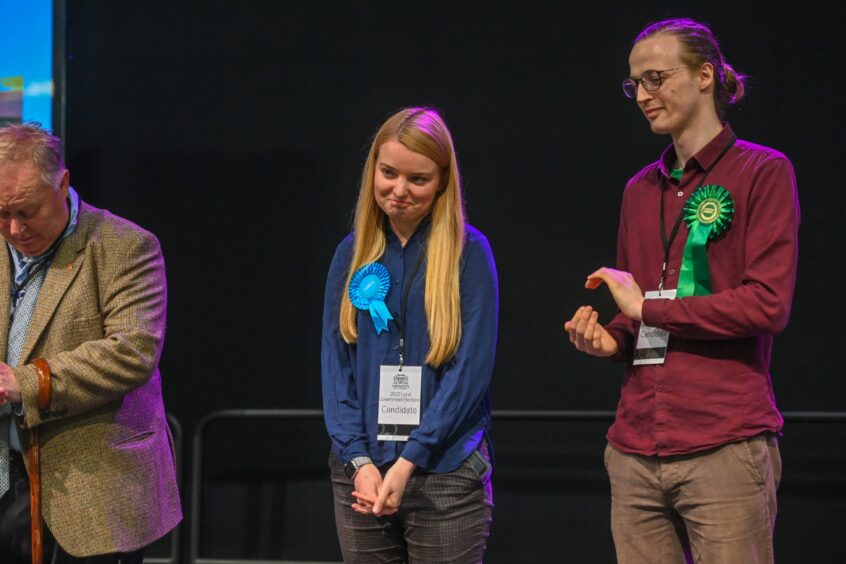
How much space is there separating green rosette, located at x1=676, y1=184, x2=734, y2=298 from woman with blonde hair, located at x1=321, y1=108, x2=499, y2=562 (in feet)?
1.50

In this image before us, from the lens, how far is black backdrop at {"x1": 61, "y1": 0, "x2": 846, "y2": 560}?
3730 mm

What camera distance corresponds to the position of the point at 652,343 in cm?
223

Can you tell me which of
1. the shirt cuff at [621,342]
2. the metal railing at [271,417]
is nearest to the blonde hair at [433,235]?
the shirt cuff at [621,342]

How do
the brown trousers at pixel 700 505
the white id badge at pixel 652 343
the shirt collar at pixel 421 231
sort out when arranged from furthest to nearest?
the shirt collar at pixel 421 231, the white id badge at pixel 652 343, the brown trousers at pixel 700 505

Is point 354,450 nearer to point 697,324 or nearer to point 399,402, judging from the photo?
point 399,402

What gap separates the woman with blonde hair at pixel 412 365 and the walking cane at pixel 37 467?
639 millimetres

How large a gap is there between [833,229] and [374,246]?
2.08 meters

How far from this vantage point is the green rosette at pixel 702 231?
214cm

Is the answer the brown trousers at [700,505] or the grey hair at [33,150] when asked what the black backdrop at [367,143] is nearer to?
the brown trousers at [700,505]

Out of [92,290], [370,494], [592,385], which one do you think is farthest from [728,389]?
[592,385]

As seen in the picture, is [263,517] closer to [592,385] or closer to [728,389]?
[592,385]

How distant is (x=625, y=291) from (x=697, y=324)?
182 millimetres

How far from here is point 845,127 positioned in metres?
3.70

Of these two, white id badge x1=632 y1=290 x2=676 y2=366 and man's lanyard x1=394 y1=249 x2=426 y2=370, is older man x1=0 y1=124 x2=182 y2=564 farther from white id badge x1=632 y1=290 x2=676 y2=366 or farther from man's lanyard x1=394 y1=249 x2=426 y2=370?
white id badge x1=632 y1=290 x2=676 y2=366
